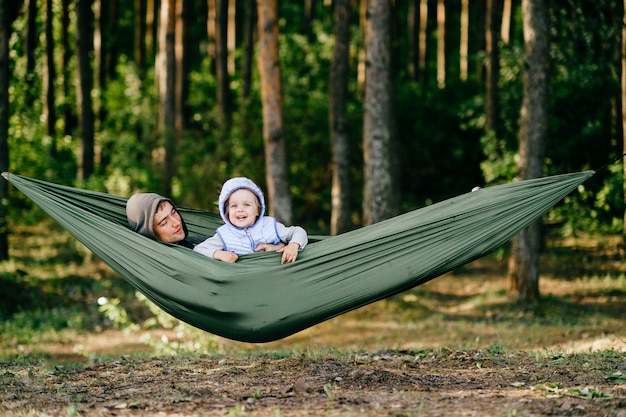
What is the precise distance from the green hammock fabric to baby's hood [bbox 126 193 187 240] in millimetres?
204

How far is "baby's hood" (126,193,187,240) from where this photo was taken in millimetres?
4352

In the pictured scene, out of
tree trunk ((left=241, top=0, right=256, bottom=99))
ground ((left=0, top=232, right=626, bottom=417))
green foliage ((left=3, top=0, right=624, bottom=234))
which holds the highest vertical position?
tree trunk ((left=241, top=0, right=256, bottom=99))

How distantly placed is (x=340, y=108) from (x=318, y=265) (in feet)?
23.8

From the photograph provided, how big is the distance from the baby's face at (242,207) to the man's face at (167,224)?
1.34 feet

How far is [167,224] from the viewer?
4.41 meters

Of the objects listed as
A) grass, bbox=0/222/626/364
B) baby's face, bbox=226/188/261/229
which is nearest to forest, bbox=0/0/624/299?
grass, bbox=0/222/626/364

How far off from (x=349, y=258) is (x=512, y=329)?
4410 millimetres

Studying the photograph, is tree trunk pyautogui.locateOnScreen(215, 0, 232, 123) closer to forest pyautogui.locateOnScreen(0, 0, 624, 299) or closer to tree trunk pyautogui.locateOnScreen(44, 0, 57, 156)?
forest pyautogui.locateOnScreen(0, 0, 624, 299)

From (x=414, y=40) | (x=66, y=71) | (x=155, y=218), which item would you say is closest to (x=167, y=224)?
(x=155, y=218)

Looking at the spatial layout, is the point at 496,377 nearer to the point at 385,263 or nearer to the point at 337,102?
the point at 385,263

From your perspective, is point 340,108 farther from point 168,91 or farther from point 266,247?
point 266,247

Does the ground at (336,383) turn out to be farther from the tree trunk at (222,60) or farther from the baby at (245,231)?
the tree trunk at (222,60)

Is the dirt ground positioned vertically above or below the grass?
above

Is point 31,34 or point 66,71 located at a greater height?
point 31,34
